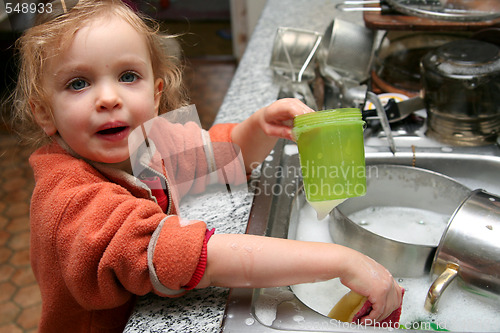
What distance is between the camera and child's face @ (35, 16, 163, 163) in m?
0.63

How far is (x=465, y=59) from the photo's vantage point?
93 cm

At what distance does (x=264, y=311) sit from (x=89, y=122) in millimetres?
369

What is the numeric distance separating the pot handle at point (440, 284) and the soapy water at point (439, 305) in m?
0.03

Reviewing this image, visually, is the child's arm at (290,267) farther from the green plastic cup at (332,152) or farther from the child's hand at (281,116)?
the child's hand at (281,116)

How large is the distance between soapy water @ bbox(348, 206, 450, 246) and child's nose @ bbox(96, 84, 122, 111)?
0.50m

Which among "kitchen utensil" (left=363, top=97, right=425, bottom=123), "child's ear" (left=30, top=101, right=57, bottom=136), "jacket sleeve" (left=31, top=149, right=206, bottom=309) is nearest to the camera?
"jacket sleeve" (left=31, top=149, right=206, bottom=309)

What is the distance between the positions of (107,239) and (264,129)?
1.20ft

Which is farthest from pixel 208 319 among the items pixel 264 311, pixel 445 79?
pixel 445 79

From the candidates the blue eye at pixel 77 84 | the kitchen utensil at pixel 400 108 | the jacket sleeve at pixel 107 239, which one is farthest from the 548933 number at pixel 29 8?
the kitchen utensil at pixel 400 108

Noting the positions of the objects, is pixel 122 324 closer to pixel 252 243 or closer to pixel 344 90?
pixel 252 243

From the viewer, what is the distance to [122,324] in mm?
757

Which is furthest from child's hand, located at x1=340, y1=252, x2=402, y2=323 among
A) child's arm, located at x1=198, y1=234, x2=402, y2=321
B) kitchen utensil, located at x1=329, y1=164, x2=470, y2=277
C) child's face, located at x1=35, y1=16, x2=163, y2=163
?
child's face, located at x1=35, y1=16, x2=163, y2=163

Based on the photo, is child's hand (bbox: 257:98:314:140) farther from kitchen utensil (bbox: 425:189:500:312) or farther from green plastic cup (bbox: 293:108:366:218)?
kitchen utensil (bbox: 425:189:500:312)

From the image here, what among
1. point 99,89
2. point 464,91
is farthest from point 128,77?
point 464,91
